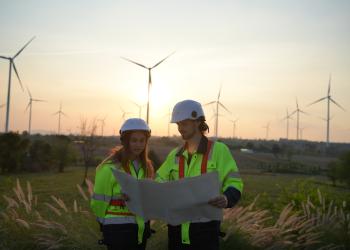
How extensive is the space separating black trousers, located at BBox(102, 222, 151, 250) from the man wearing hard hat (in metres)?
0.37

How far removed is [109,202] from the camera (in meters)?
4.66

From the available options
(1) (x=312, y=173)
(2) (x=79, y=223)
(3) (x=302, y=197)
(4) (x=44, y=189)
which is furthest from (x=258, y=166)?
(2) (x=79, y=223)

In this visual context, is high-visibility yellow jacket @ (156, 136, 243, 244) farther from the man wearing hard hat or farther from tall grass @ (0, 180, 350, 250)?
tall grass @ (0, 180, 350, 250)

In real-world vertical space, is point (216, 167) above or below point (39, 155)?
above

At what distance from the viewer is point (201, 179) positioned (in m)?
4.14

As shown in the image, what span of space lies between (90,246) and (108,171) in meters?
2.85

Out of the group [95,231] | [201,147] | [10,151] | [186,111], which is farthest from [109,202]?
[10,151]

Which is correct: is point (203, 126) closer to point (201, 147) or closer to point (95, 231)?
point (201, 147)

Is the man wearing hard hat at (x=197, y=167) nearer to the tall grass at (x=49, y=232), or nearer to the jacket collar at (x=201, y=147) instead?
the jacket collar at (x=201, y=147)

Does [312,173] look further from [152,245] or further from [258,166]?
[152,245]

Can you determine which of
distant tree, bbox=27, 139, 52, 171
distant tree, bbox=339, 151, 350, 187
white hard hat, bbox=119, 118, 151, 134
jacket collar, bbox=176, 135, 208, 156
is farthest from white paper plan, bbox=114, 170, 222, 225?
distant tree, bbox=27, 139, 52, 171

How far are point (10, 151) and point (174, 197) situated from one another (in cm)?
3081

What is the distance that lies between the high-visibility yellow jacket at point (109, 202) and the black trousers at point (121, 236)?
42 mm

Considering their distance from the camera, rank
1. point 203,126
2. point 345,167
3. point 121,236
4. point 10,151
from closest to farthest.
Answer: point 121,236
point 203,126
point 345,167
point 10,151
